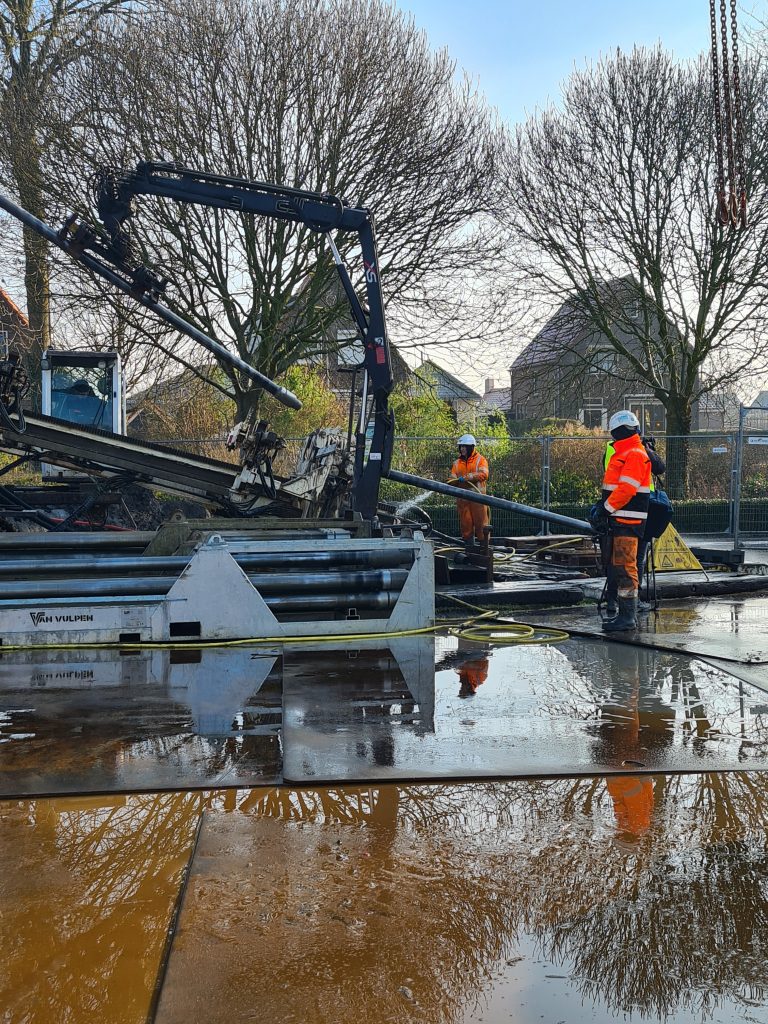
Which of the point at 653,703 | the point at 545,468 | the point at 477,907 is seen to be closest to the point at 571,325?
the point at 545,468

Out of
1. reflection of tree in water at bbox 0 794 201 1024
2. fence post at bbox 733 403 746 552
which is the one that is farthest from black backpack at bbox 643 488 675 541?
reflection of tree in water at bbox 0 794 201 1024

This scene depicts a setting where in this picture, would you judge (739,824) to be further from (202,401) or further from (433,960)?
(202,401)

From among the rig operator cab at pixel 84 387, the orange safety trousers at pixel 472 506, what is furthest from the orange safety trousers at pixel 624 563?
the rig operator cab at pixel 84 387

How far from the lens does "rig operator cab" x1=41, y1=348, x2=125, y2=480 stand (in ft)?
44.7

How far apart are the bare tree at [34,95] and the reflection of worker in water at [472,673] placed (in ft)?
43.1

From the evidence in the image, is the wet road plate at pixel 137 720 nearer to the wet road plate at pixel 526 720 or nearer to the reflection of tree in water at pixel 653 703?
the wet road plate at pixel 526 720

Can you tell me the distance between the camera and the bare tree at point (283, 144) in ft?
53.7

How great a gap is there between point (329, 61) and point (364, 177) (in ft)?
6.46

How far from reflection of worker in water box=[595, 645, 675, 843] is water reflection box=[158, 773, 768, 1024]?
0.05m

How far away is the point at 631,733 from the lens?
478cm

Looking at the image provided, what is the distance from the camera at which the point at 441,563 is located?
1032cm

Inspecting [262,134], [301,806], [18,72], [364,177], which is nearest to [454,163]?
[364,177]

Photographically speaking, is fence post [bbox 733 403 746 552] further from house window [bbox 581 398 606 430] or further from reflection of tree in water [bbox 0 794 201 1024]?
house window [bbox 581 398 606 430]

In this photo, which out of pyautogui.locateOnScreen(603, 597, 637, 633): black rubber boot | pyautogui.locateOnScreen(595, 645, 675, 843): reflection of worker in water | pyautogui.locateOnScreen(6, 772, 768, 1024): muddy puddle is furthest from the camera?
pyautogui.locateOnScreen(603, 597, 637, 633): black rubber boot
